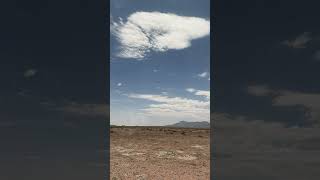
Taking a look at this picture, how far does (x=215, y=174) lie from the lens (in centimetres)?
3188

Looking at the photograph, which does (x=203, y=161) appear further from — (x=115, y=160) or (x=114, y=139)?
(x=114, y=139)

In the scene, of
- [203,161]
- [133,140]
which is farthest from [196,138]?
[203,161]

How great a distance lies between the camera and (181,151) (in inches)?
1925

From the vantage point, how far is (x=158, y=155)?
45.7m

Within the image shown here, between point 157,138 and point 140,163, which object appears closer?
point 140,163

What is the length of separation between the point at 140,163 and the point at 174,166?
360 centimetres

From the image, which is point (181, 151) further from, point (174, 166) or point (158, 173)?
point (158, 173)

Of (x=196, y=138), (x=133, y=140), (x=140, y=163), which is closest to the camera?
(x=140, y=163)

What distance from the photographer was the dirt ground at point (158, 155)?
38031mm

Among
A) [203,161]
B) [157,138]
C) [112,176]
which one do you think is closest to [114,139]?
[157,138]

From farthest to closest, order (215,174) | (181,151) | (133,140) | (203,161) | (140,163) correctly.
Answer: (133,140) < (181,151) < (203,161) < (140,163) < (215,174)

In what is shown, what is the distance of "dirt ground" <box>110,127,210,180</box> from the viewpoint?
1497 inches

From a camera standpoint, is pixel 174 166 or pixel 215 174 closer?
pixel 215 174

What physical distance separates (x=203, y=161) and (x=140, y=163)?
7.67 meters
